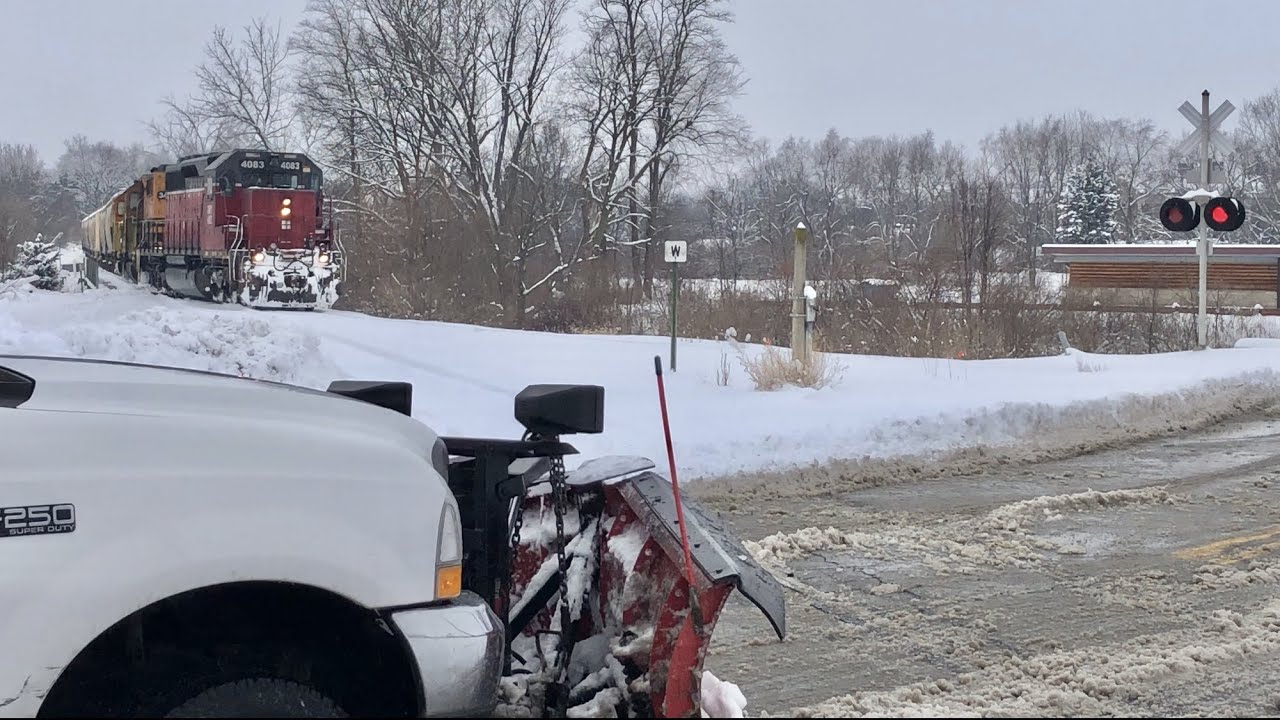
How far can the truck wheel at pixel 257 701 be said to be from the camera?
2670 mm

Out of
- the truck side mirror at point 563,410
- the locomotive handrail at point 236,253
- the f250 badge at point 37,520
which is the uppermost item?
the locomotive handrail at point 236,253

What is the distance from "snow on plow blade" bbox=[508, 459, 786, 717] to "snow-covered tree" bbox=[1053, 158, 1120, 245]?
88.3 meters

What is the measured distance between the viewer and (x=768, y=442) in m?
10.8

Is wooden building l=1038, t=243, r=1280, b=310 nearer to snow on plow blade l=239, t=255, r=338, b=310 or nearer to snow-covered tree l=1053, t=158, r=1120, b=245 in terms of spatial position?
snow on plow blade l=239, t=255, r=338, b=310

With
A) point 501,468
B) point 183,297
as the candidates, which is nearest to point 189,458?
point 501,468

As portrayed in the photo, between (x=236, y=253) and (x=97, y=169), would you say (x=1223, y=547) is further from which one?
(x=97, y=169)

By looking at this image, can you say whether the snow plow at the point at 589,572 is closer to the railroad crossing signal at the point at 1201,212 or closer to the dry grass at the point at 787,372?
the dry grass at the point at 787,372

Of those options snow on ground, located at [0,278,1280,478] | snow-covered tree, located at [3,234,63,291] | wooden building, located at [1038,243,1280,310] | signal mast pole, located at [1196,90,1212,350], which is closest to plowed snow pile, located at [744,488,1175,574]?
snow on ground, located at [0,278,1280,478]

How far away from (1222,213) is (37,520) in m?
20.3

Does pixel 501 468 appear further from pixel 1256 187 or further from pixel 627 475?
pixel 1256 187

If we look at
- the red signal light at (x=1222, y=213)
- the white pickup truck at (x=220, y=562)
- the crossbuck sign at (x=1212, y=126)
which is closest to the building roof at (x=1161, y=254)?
the crossbuck sign at (x=1212, y=126)

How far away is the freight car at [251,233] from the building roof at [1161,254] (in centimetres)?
3377

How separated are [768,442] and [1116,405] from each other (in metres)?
4.96

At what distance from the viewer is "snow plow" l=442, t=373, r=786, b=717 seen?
365 cm
